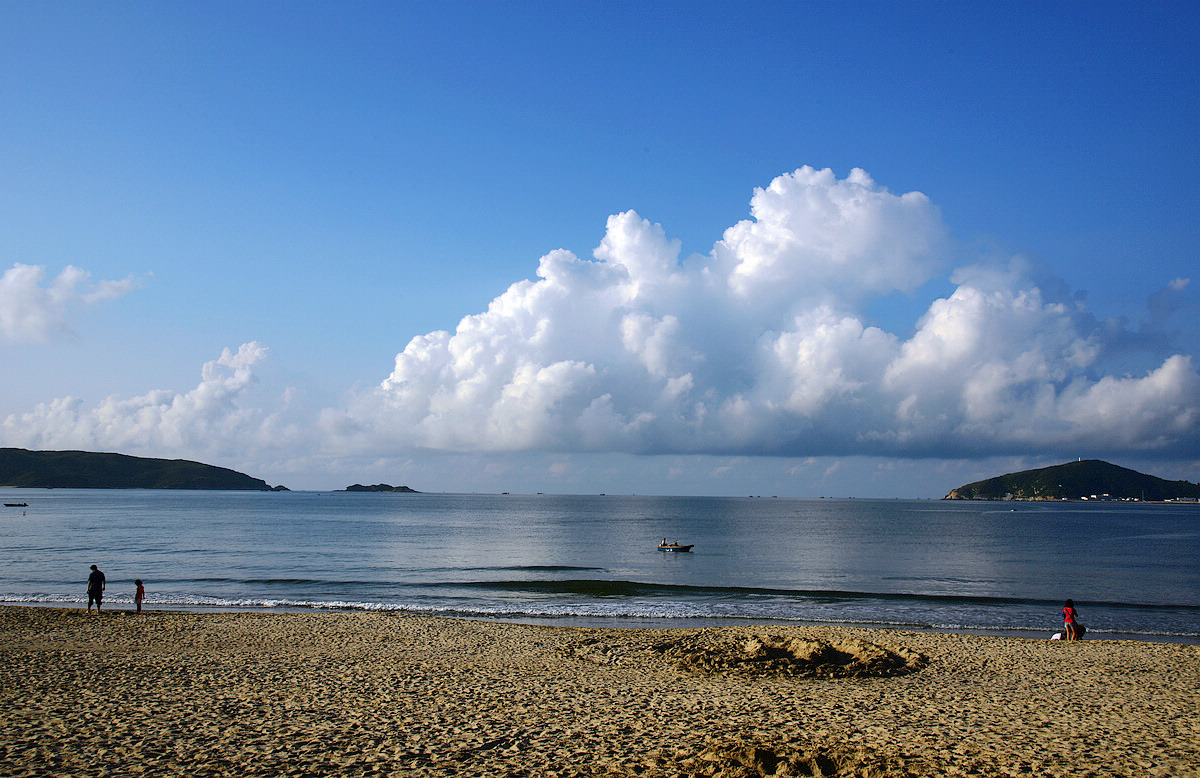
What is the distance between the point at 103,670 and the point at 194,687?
3.58 metres

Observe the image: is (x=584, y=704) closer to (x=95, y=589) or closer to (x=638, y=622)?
(x=638, y=622)

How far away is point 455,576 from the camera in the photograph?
1651 inches

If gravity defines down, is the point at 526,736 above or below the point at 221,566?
above

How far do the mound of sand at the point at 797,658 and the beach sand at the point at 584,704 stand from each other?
0.08m

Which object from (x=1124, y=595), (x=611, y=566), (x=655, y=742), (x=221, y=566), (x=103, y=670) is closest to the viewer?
(x=655, y=742)

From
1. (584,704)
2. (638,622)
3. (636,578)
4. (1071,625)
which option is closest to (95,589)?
(638,622)

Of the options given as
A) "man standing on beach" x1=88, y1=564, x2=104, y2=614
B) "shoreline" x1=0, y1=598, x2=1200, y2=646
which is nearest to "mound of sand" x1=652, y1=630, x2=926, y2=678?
"shoreline" x1=0, y1=598, x2=1200, y2=646

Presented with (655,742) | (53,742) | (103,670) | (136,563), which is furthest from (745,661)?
Result: (136,563)

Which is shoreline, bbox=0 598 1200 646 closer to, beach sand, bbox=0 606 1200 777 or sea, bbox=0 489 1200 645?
sea, bbox=0 489 1200 645

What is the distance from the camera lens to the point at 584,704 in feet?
46.5

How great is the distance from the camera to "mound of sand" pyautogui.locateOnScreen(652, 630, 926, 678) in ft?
55.4

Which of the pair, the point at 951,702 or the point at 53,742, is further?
the point at 951,702

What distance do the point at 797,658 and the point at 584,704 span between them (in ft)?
21.4

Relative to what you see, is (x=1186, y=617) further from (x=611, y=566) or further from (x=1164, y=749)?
(x=611, y=566)
